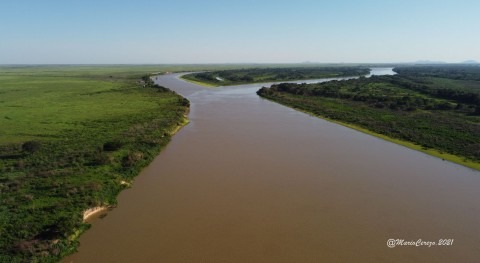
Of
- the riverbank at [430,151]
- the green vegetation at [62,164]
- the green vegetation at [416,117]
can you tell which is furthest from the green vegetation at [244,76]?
the riverbank at [430,151]

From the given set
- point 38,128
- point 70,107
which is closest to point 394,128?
point 38,128

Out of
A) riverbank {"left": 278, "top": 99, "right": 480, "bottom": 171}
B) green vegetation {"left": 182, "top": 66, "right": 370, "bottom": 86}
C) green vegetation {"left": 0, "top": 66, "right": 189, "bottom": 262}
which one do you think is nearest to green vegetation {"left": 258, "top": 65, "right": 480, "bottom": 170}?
riverbank {"left": 278, "top": 99, "right": 480, "bottom": 171}

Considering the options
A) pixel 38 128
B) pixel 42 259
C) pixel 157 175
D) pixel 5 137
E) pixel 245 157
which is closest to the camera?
pixel 42 259

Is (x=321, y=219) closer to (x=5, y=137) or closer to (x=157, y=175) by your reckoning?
(x=157, y=175)

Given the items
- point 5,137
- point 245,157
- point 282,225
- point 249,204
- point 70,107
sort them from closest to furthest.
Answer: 1. point 282,225
2. point 249,204
3. point 245,157
4. point 5,137
5. point 70,107

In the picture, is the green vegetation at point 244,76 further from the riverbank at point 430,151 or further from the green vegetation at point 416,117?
the riverbank at point 430,151

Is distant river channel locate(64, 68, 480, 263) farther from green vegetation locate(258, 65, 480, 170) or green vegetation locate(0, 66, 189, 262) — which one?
green vegetation locate(258, 65, 480, 170)
